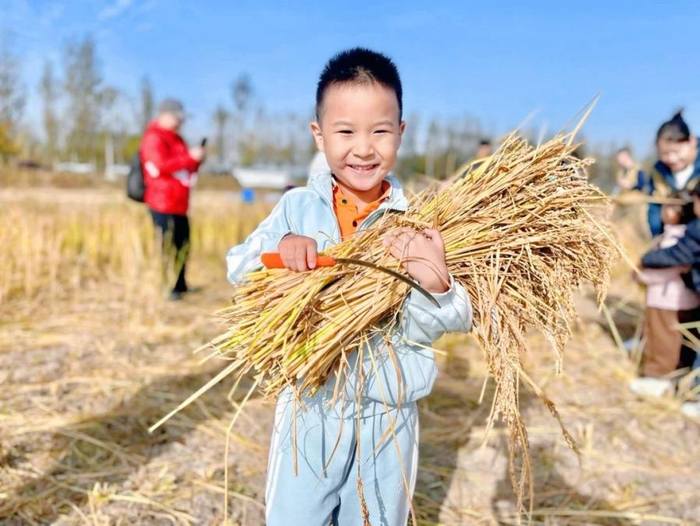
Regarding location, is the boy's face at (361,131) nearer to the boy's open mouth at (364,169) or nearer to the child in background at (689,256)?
the boy's open mouth at (364,169)

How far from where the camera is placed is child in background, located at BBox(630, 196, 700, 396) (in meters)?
3.46

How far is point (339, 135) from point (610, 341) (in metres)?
3.92

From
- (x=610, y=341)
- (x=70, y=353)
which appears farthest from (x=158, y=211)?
(x=610, y=341)

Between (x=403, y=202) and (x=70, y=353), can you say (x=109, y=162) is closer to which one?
(x=70, y=353)

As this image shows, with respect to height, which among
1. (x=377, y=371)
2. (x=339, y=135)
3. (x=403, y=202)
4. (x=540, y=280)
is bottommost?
(x=377, y=371)

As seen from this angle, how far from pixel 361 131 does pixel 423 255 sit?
339 millimetres

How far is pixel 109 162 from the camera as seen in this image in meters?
40.2

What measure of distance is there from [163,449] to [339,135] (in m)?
1.84

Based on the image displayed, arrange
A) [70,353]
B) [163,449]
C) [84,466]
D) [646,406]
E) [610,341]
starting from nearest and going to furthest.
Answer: [84,466]
[163,449]
[646,406]
[70,353]
[610,341]

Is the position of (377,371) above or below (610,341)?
above

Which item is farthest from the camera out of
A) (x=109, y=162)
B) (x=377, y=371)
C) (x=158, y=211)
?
(x=109, y=162)

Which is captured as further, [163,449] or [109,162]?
[109,162]

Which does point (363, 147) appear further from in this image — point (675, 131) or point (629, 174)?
point (629, 174)

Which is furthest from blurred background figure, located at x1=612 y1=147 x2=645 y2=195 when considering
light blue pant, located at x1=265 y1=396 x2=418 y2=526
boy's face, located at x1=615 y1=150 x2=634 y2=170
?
light blue pant, located at x1=265 y1=396 x2=418 y2=526
